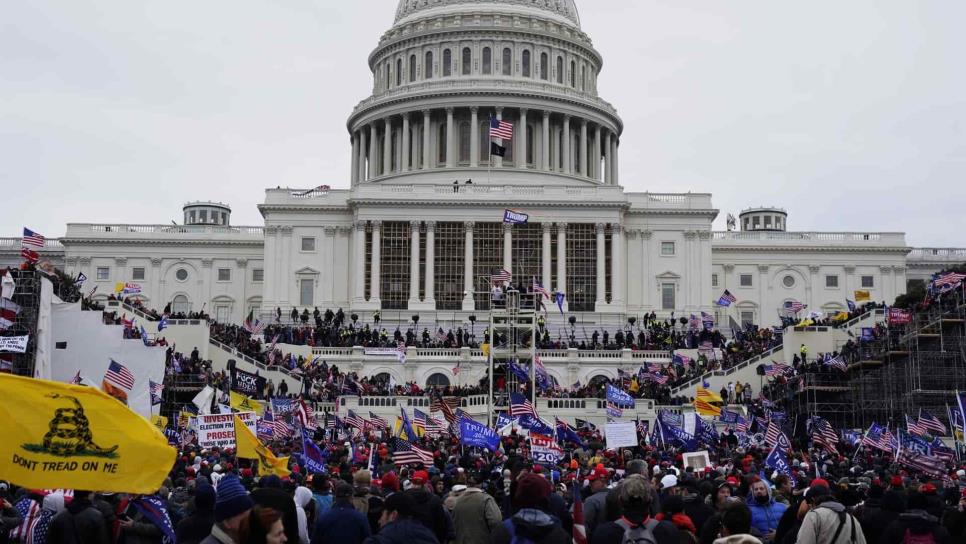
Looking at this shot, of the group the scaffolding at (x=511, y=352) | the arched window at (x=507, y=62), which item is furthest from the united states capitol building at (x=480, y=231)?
the scaffolding at (x=511, y=352)

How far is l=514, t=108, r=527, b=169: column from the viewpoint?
109 m

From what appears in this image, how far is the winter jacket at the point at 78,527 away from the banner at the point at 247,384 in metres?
41.2

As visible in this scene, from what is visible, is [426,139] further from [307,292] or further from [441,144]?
[307,292]

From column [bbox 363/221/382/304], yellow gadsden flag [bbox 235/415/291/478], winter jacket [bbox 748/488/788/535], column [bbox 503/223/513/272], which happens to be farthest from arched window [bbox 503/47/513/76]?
winter jacket [bbox 748/488/788/535]

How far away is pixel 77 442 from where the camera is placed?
44.8 ft

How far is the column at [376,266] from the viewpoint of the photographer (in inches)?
3698

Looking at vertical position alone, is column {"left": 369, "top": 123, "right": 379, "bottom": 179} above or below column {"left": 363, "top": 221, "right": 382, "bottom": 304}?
above

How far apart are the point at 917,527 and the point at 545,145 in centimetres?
9598

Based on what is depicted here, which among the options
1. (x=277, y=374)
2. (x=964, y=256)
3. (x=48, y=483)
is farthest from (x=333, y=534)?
(x=964, y=256)

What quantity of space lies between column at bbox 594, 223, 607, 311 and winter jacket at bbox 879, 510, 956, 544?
7860cm

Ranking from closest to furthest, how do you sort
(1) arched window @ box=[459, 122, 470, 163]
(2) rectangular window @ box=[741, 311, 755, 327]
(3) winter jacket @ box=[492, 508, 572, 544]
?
(3) winter jacket @ box=[492, 508, 572, 544] → (2) rectangular window @ box=[741, 311, 755, 327] → (1) arched window @ box=[459, 122, 470, 163]

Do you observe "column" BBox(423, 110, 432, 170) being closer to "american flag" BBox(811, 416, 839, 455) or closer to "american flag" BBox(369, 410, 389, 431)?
"american flag" BBox(369, 410, 389, 431)

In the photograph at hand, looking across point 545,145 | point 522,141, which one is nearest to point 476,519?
point 522,141

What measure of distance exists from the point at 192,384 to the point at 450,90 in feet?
171
